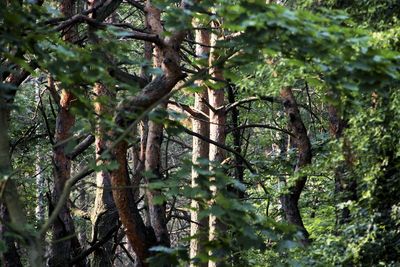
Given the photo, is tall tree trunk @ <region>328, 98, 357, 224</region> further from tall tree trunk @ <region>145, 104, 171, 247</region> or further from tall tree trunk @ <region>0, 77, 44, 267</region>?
tall tree trunk @ <region>0, 77, 44, 267</region>

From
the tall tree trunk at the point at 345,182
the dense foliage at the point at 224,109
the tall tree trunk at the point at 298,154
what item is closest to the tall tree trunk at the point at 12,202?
the dense foliage at the point at 224,109

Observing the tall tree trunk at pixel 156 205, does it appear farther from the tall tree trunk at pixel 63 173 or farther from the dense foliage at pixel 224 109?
the tall tree trunk at pixel 63 173

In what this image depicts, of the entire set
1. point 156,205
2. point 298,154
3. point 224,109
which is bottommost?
point 156,205

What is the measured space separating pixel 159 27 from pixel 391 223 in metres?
3.65

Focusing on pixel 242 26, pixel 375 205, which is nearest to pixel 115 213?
pixel 375 205

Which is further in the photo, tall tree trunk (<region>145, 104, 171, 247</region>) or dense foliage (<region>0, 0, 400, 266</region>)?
tall tree trunk (<region>145, 104, 171, 247</region>)

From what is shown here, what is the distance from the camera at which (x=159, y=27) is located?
8.04 m

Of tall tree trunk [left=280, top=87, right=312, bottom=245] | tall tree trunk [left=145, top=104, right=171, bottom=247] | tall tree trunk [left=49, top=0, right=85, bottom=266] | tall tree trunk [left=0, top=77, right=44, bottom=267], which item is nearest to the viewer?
tall tree trunk [left=0, top=77, right=44, bottom=267]

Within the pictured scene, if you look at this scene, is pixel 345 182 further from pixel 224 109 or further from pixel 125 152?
pixel 224 109

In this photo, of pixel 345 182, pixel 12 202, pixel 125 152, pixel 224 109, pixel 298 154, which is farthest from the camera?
pixel 224 109

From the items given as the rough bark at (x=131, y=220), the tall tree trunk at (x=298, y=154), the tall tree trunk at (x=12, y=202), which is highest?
the tall tree trunk at (x=298, y=154)

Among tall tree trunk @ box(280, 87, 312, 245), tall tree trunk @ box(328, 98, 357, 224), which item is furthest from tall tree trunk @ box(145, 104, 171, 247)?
tall tree trunk @ box(328, 98, 357, 224)

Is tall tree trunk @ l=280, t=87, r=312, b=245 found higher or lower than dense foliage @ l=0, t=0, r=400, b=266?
higher

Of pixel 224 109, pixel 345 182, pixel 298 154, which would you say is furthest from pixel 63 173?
pixel 345 182
